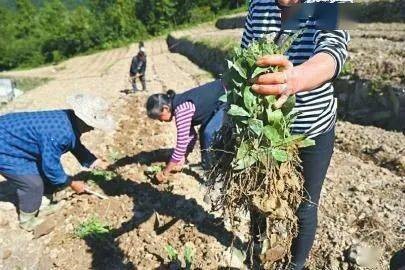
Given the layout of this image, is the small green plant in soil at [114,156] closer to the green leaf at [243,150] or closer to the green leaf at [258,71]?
the green leaf at [243,150]

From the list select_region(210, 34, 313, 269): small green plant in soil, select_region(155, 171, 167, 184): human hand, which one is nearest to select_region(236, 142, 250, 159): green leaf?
select_region(210, 34, 313, 269): small green plant in soil

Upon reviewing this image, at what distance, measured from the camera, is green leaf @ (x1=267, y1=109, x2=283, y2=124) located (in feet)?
5.81

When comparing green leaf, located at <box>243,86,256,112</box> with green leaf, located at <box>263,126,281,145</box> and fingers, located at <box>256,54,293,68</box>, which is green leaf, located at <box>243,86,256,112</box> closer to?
green leaf, located at <box>263,126,281,145</box>

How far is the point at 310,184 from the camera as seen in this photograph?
2.41 metres

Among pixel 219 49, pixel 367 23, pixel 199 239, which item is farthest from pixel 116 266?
pixel 219 49

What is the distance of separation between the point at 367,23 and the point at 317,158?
11799 millimetres

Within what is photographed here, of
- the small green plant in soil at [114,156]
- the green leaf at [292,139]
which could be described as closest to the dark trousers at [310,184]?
the green leaf at [292,139]

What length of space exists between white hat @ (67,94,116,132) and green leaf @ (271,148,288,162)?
2.59 meters

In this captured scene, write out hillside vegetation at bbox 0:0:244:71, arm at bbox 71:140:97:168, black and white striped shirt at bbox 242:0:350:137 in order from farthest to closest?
hillside vegetation at bbox 0:0:244:71 < arm at bbox 71:140:97:168 < black and white striped shirt at bbox 242:0:350:137

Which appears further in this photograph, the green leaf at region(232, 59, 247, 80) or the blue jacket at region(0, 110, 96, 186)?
the blue jacket at region(0, 110, 96, 186)

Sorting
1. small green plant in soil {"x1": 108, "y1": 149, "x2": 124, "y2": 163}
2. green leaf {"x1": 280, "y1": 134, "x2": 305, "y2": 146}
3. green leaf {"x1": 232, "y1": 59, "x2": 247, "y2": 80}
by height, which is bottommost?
small green plant in soil {"x1": 108, "y1": 149, "x2": 124, "y2": 163}

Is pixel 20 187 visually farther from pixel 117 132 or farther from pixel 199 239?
pixel 117 132

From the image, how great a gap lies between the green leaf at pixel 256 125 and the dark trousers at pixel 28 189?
2940mm

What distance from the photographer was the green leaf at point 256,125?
1.80m
